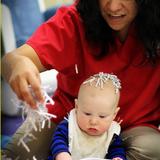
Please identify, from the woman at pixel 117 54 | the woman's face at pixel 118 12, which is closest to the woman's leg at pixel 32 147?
the woman at pixel 117 54

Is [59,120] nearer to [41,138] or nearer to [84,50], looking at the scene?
[41,138]

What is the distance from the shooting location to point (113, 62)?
112 cm

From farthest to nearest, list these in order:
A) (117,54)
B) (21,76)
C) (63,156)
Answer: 1. (117,54)
2. (63,156)
3. (21,76)

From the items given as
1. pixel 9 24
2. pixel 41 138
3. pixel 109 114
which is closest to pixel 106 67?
pixel 109 114

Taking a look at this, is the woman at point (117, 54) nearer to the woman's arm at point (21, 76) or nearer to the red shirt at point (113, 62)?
the red shirt at point (113, 62)

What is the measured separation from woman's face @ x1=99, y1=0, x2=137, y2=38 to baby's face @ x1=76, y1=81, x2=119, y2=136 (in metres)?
0.17

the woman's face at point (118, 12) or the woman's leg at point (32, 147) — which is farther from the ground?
the woman's face at point (118, 12)

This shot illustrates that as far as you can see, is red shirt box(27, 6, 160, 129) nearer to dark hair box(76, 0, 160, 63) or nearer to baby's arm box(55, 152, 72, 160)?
dark hair box(76, 0, 160, 63)

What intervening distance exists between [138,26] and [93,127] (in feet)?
1.03

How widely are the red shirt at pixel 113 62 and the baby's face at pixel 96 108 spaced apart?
107mm

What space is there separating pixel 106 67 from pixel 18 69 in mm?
371

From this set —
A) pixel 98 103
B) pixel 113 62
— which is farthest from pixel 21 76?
pixel 113 62

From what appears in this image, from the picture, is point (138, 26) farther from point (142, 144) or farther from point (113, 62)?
point (142, 144)

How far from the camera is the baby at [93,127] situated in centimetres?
101
